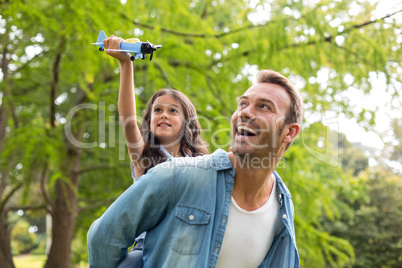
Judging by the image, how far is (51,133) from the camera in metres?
4.86

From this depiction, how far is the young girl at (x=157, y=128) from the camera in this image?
2123 mm

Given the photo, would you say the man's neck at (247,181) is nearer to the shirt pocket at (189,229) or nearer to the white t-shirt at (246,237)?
the white t-shirt at (246,237)

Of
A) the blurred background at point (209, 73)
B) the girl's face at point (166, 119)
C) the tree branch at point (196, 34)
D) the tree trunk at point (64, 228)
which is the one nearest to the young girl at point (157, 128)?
the girl's face at point (166, 119)

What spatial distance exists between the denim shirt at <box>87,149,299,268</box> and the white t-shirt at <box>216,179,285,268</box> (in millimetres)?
62

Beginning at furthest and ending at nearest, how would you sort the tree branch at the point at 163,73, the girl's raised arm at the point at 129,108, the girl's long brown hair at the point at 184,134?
the tree branch at the point at 163,73
the girl's long brown hair at the point at 184,134
the girl's raised arm at the point at 129,108

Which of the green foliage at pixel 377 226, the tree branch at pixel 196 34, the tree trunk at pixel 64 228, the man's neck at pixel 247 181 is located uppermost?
the tree branch at pixel 196 34

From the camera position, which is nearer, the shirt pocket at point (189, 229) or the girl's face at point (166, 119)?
the shirt pocket at point (189, 229)

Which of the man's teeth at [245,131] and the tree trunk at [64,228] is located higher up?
the man's teeth at [245,131]

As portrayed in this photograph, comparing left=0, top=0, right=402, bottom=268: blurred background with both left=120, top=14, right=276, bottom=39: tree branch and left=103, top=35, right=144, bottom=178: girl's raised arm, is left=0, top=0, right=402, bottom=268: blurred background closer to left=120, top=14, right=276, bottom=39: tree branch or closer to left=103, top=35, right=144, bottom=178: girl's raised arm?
left=120, top=14, right=276, bottom=39: tree branch

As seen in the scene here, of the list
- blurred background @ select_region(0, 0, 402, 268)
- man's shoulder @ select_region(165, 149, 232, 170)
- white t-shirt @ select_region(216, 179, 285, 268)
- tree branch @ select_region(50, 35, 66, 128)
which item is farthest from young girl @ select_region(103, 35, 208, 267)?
tree branch @ select_region(50, 35, 66, 128)

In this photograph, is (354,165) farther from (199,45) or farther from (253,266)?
(253,266)

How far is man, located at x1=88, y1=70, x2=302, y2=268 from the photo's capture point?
1.41 m

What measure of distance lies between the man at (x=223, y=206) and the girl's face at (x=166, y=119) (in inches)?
34.9

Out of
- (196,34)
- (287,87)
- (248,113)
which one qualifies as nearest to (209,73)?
(196,34)
